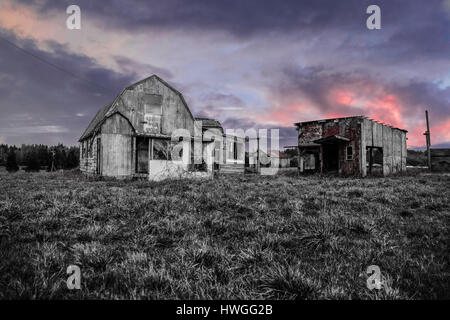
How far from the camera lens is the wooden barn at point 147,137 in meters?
15.8

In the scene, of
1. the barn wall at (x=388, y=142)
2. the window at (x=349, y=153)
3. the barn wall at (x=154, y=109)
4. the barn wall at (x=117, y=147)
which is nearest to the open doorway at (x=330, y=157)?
the barn wall at (x=388, y=142)

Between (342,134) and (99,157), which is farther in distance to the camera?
(342,134)

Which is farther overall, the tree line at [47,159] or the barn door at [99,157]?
the tree line at [47,159]

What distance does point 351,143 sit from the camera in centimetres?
2052

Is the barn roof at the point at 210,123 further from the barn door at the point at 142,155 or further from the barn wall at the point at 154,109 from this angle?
the barn door at the point at 142,155

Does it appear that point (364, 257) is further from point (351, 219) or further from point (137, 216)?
point (137, 216)

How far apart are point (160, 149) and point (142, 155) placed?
5.57 feet

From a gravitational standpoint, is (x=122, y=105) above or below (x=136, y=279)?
above

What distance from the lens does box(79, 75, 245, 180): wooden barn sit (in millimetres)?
15812

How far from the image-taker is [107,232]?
396cm

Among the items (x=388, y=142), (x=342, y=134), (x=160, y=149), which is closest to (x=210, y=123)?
(x=160, y=149)

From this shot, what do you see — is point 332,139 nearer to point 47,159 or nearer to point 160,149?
point 160,149
